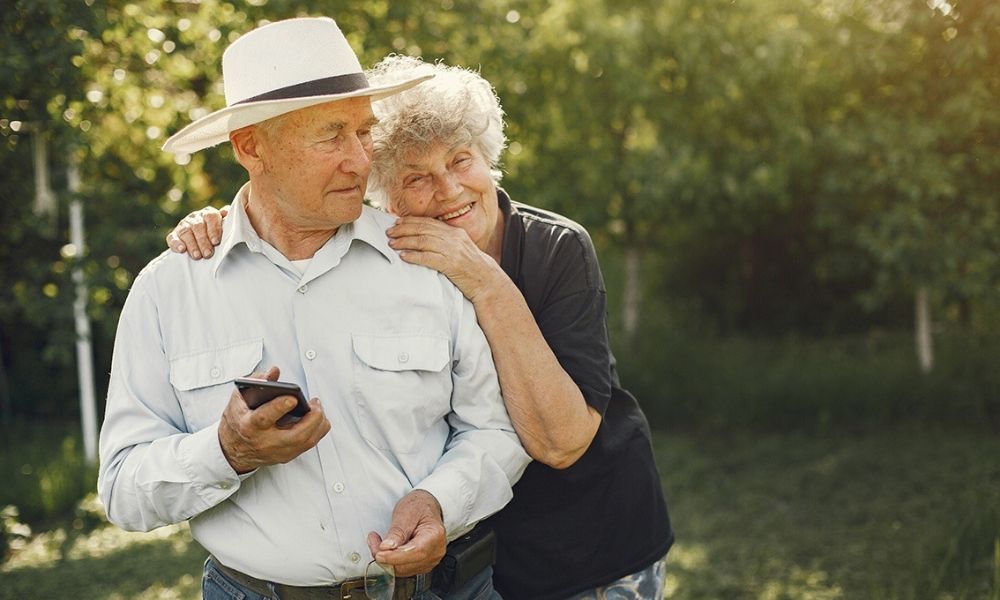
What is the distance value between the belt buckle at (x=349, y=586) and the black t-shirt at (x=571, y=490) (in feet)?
1.53

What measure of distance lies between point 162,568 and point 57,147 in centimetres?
210

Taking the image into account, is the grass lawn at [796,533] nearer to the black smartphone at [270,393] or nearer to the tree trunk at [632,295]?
the tree trunk at [632,295]

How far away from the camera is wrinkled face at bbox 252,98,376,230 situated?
2.09 metres

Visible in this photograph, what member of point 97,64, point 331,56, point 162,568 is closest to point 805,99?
point 97,64

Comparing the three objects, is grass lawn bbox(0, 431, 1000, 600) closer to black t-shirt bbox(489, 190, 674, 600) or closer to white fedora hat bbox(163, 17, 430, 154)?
black t-shirt bbox(489, 190, 674, 600)

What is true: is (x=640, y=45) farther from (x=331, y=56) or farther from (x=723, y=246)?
(x=331, y=56)

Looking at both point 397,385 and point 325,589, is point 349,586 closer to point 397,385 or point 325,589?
point 325,589

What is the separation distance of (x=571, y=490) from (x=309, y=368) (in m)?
0.71

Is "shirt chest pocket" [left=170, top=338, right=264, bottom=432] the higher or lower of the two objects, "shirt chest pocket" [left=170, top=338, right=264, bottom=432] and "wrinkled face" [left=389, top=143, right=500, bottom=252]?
the lower

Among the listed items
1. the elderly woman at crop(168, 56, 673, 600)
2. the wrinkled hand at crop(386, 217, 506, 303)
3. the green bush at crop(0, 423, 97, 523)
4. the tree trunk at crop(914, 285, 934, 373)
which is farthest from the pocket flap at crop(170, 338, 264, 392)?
the tree trunk at crop(914, 285, 934, 373)

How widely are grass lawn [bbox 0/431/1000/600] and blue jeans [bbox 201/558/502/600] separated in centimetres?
199

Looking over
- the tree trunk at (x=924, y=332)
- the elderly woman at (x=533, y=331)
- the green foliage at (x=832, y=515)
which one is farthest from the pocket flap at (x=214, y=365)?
the tree trunk at (x=924, y=332)

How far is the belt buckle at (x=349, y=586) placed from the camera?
2.04 m

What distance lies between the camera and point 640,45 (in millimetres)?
7039
